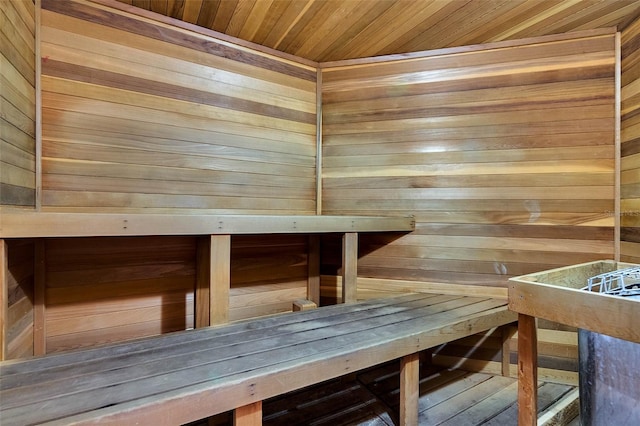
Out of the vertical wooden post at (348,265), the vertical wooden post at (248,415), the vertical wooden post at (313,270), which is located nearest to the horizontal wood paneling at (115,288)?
the vertical wooden post at (313,270)

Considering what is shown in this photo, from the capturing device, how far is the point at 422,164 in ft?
7.36

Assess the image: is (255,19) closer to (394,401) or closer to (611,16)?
(611,16)

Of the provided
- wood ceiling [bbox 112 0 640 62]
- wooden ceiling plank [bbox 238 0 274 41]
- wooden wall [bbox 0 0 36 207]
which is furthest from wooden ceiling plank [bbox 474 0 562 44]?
wooden wall [bbox 0 0 36 207]

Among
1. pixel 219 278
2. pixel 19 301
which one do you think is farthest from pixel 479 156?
pixel 19 301

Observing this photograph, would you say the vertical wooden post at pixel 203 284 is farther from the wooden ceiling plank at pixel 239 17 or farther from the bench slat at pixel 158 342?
the wooden ceiling plank at pixel 239 17

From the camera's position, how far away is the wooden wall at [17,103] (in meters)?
1.26

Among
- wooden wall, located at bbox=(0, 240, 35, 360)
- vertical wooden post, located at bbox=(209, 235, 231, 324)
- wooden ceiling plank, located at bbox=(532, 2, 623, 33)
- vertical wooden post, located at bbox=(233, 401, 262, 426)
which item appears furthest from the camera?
wooden ceiling plank, located at bbox=(532, 2, 623, 33)

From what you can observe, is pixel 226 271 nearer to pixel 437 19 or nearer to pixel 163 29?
pixel 163 29

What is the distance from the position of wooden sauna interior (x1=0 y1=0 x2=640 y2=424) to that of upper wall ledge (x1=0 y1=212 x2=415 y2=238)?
1.03ft

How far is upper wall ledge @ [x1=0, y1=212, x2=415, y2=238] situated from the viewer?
1.11 meters

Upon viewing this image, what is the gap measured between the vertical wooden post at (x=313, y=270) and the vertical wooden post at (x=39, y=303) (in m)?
1.51

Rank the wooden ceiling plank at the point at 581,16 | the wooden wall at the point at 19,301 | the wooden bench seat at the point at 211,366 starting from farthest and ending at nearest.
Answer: the wooden ceiling plank at the point at 581,16, the wooden wall at the point at 19,301, the wooden bench seat at the point at 211,366

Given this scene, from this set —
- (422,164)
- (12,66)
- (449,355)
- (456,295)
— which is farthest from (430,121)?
(12,66)

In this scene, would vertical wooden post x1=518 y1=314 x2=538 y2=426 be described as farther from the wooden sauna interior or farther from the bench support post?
the bench support post
